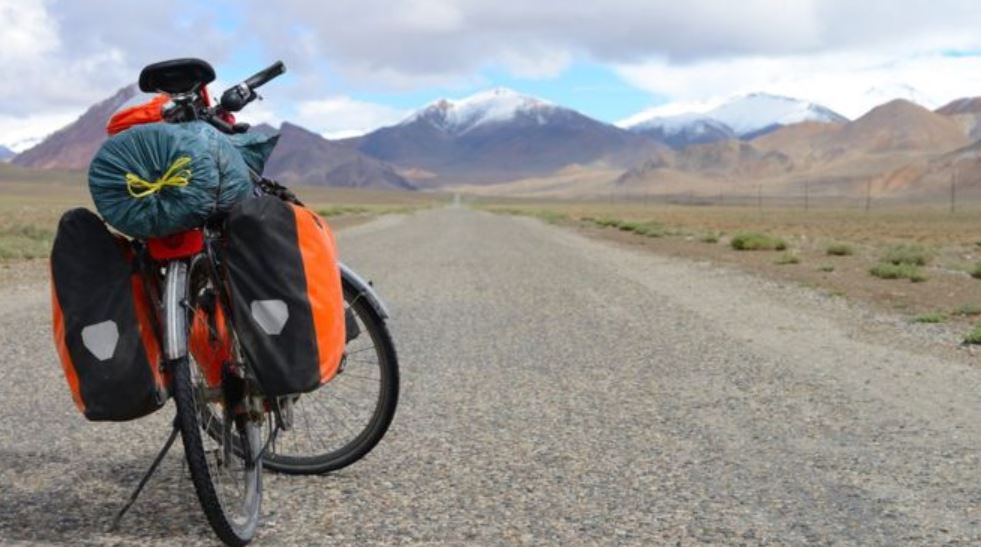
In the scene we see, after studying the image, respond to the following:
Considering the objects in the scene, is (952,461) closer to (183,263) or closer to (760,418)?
(760,418)

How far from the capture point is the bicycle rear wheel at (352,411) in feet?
14.9

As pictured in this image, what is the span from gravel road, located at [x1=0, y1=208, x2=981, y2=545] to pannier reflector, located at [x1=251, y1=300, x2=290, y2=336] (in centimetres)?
86

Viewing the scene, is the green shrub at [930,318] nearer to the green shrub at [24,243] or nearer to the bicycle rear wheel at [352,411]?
the bicycle rear wheel at [352,411]

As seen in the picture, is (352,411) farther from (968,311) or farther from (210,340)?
(968,311)

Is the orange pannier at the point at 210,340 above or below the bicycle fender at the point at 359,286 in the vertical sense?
below

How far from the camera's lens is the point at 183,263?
3.91 meters

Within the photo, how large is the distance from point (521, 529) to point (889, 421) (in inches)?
115

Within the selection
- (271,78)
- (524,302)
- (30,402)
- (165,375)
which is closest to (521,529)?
(165,375)

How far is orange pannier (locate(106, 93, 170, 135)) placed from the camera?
397cm

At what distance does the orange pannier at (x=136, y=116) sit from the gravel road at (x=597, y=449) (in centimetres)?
156

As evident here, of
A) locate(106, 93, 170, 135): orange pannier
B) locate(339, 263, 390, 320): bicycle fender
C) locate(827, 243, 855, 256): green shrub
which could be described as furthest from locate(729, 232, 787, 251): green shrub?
locate(106, 93, 170, 135): orange pannier

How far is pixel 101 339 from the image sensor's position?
3.74m

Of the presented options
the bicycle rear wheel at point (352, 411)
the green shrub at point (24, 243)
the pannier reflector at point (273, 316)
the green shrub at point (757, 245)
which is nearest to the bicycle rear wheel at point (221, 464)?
the pannier reflector at point (273, 316)

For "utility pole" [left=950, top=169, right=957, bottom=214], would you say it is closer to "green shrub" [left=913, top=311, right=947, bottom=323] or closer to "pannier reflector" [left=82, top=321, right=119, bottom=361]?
"green shrub" [left=913, top=311, right=947, bottom=323]
